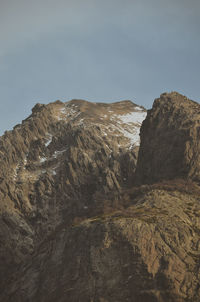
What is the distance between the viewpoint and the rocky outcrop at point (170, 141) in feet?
245

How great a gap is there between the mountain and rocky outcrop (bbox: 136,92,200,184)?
0.24m

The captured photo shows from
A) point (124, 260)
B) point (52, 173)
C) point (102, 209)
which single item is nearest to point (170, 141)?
point (102, 209)

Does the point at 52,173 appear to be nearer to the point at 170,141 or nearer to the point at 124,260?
the point at 170,141

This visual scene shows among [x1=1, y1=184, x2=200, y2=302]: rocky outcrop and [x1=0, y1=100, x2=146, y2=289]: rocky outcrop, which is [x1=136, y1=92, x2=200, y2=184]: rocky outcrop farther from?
[x1=0, y1=100, x2=146, y2=289]: rocky outcrop

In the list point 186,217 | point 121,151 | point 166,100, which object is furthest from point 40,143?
point 186,217

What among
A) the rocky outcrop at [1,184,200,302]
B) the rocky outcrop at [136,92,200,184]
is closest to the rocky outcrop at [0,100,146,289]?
the rocky outcrop at [136,92,200,184]

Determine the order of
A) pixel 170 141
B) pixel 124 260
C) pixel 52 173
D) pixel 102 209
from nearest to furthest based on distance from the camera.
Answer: pixel 124 260 → pixel 102 209 → pixel 170 141 → pixel 52 173

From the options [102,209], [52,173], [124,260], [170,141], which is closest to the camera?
[124,260]

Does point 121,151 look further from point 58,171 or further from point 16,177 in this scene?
point 16,177

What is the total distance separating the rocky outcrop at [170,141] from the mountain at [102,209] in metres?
0.24

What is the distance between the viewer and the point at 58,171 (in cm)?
14025

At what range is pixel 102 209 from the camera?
221 ft

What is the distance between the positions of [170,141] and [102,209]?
21.7m

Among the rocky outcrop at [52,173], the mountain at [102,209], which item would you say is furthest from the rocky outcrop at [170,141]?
the rocky outcrop at [52,173]
